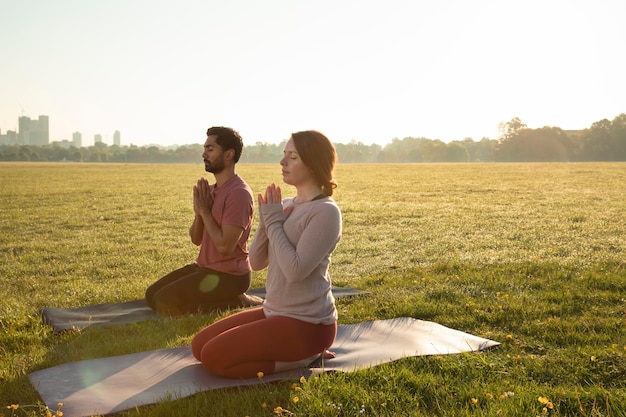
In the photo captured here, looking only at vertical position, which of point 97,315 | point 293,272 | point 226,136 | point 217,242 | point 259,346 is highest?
point 226,136

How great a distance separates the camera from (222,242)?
703 cm

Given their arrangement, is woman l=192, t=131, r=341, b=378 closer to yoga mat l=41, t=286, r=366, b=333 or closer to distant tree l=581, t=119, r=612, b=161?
yoga mat l=41, t=286, r=366, b=333

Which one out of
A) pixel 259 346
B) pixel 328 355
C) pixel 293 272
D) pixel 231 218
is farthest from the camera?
pixel 231 218

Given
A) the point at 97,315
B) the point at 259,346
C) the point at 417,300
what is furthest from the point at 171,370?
the point at 417,300

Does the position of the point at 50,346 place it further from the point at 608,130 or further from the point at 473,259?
the point at 608,130

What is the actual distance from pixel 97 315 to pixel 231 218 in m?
2.19

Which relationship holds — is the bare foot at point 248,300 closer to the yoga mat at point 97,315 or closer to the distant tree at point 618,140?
the yoga mat at point 97,315

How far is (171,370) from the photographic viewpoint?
5.27 m

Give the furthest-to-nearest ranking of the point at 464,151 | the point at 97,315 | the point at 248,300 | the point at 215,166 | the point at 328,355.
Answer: the point at 464,151, the point at 248,300, the point at 97,315, the point at 215,166, the point at 328,355

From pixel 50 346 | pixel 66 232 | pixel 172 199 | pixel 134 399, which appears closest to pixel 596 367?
pixel 134 399

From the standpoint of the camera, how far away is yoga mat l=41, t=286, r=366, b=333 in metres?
7.15

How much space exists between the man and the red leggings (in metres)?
2.18

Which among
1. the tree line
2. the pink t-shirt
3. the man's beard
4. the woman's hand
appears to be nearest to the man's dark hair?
the man's beard

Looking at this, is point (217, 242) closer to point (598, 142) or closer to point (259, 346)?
point (259, 346)
